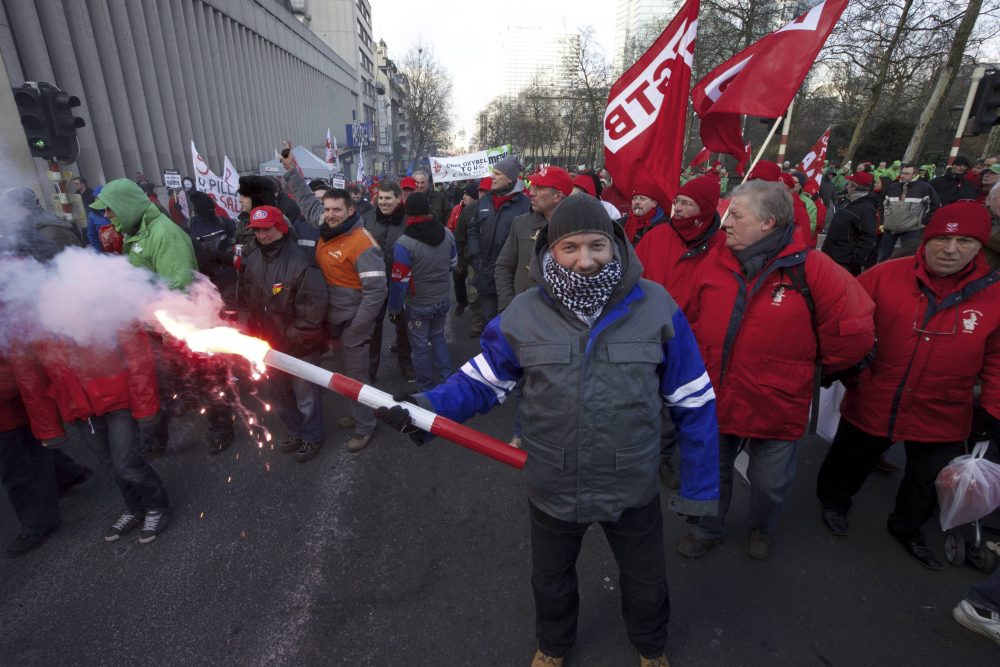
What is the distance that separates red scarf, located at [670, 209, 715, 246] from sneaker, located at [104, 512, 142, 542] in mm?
4131

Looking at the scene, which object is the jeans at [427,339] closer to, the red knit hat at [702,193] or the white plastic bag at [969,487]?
the red knit hat at [702,193]

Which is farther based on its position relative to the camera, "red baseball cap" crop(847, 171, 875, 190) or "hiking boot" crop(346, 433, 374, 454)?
"red baseball cap" crop(847, 171, 875, 190)

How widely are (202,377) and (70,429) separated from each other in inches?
49.5

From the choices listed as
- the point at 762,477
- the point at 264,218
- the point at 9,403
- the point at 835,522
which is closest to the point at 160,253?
the point at 264,218

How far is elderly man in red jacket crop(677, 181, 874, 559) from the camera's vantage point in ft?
8.57

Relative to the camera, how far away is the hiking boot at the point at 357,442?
450 cm

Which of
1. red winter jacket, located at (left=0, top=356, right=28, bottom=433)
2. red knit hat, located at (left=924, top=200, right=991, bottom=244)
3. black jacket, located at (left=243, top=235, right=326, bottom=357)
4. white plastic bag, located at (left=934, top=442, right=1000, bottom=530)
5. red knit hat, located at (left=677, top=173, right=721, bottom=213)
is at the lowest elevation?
white plastic bag, located at (left=934, top=442, right=1000, bottom=530)

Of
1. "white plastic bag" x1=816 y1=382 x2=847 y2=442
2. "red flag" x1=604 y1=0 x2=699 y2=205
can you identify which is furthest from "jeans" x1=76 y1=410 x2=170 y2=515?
"white plastic bag" x1=816 y1=382 x2=847 y2=442

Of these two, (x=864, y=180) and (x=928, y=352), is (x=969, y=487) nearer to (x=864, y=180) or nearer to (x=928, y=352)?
(x=928, y=352)

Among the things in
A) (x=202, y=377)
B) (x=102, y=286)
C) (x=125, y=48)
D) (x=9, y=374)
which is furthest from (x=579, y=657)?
(x=125, y=48)

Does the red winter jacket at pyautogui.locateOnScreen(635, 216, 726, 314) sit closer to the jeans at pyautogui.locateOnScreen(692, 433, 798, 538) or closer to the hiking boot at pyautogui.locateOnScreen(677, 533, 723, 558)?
the jeans at pyautogui.locateOnScreen(692, 433, 798, 538)

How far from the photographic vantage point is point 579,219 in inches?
75.0

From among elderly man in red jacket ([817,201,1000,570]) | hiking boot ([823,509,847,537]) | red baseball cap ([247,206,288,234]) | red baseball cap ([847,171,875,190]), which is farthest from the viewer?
red baseball cap ([847,171,875,190])

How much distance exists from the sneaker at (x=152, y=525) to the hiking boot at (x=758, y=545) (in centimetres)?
388
